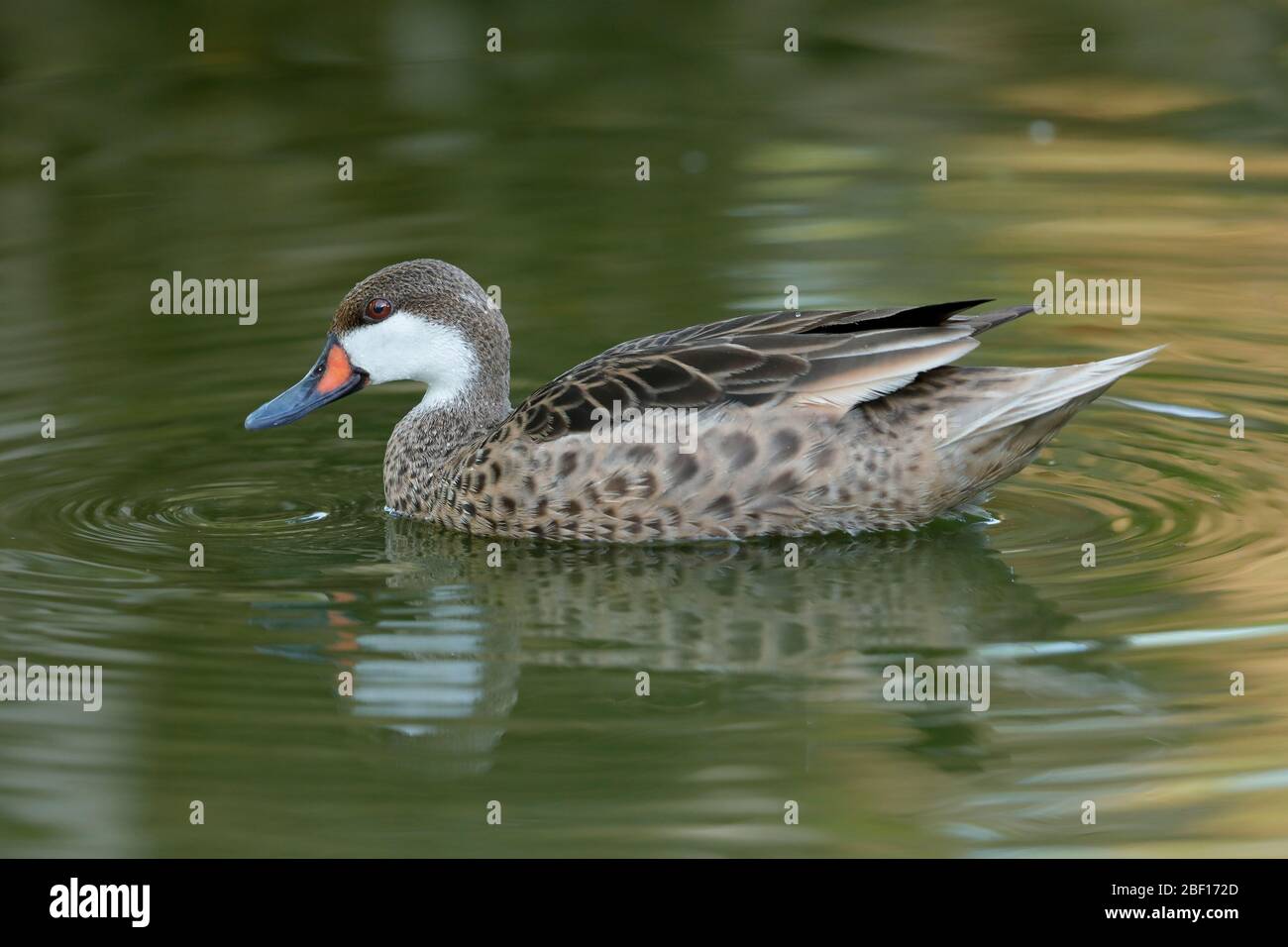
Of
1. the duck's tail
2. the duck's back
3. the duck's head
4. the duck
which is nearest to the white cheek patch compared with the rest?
the duck's head

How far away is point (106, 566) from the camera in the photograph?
826 cm

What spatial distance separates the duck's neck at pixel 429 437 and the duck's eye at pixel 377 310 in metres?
0.43

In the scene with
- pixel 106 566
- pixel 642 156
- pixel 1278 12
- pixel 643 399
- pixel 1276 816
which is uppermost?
pixel 1278 12

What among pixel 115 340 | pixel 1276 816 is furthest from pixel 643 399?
pixel 115 340

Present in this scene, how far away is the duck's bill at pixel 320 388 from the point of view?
29.8ft

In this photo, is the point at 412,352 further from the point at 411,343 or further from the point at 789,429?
the point at 789,429

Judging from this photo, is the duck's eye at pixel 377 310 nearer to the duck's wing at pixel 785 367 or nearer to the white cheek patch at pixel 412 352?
the white cheek patch at pixel 412 352

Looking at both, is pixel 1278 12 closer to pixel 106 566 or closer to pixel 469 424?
pixel 469 424

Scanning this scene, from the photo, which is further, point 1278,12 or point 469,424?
point 1278,12

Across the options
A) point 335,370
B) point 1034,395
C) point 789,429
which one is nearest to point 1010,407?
point 1034,395

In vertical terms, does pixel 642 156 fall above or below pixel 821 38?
below

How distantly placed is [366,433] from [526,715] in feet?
12.0

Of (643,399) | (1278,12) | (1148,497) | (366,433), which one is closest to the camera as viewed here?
(643,399)

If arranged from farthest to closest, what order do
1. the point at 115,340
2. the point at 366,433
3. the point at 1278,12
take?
the point at 1278,12 → the point at 115,340 → the point at 366,433
